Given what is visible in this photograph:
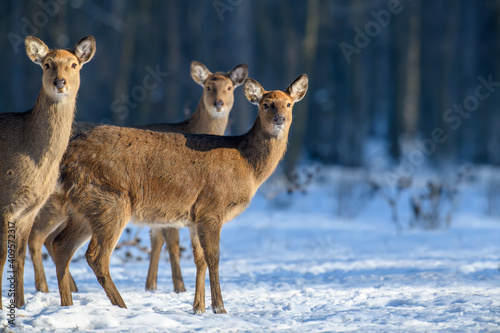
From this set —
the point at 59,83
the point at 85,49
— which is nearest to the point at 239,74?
the point at 85,49

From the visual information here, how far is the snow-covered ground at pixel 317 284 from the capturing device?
18.4ft

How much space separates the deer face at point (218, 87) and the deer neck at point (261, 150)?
6.52 ft

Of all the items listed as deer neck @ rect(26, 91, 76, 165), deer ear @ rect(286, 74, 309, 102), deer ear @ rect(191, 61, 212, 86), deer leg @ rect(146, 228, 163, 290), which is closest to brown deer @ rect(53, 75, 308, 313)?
deer neck @ rect(26, 91, 76, 165)

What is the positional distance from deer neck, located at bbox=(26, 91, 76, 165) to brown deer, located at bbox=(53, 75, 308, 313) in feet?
1.06

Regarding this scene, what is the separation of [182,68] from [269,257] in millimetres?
25881

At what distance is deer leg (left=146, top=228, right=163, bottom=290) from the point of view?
26.1ft

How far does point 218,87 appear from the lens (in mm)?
9391

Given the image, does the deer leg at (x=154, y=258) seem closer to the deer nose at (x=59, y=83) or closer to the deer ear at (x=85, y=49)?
the deer ear at (x=85, y=49)

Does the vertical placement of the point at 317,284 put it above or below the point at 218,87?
below

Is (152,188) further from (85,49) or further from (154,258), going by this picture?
(154,258)

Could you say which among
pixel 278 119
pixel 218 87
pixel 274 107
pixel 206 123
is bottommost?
pixel 278 119

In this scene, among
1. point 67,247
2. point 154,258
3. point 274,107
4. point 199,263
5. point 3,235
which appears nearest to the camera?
point 3,235

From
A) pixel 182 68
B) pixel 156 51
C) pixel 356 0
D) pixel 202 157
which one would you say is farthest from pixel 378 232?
pixel 182 68

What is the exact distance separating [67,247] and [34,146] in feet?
4.01
